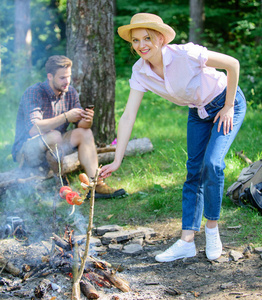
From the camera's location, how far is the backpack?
3645 mm

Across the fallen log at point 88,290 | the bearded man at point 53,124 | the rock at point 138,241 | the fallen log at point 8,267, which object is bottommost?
the rock at point 138,241

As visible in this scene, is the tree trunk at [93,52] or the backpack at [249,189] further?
the tree trunk at [93,52]

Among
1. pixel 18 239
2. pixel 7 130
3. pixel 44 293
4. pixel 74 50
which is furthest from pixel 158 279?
pixel 7 130

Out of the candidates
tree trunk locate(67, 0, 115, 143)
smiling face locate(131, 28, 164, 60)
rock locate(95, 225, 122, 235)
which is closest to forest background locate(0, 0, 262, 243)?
smiling face locate(131, 28, 164, 60)

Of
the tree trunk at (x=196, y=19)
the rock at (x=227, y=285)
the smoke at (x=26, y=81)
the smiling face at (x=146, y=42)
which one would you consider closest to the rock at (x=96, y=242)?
the smoke at (x=26, y=81)

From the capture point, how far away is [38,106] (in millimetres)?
4539

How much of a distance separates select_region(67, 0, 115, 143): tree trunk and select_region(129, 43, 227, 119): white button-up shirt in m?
2.58

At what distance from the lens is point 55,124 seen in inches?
178

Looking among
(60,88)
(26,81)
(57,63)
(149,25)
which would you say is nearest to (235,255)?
(149,25)

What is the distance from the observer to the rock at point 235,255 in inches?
118

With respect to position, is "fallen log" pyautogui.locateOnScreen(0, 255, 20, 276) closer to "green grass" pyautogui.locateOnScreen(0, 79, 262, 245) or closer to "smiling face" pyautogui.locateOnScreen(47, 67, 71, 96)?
"green grass" pyautogui.locateOnScreen(0, 79, 262, 245)

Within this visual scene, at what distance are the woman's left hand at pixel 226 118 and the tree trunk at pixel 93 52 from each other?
2.86 metres

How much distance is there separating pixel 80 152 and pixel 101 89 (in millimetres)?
1175

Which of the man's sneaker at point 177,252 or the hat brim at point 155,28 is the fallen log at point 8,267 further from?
the hat brim at point 155,28
